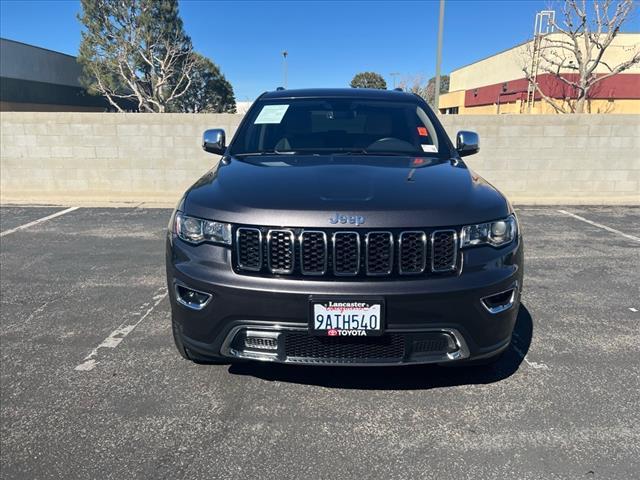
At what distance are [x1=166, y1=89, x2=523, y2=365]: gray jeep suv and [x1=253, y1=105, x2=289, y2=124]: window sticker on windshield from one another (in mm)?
1334

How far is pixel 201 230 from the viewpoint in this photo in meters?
2.44

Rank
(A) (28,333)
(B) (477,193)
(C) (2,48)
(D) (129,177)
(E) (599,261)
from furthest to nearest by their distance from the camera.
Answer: (C) (2,48) < (D) (129,177) < (E) (599,261) < (A) (28,333) < (B) (477,193)

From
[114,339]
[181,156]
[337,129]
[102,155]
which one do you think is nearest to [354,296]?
[337,129]

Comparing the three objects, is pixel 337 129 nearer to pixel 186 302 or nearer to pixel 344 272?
pixel 344 272

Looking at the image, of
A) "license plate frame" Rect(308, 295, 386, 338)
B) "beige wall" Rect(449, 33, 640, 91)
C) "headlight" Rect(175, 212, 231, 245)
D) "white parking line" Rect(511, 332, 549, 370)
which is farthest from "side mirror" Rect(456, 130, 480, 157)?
"beige wall" Rect(449, 33, 640, 91)

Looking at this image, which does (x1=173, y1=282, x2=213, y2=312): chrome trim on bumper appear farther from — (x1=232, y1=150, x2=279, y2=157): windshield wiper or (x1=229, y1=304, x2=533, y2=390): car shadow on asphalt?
(x1=232, y1=150, x2=279, y2=157): windshield wiper

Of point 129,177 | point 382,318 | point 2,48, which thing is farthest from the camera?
point 2,48

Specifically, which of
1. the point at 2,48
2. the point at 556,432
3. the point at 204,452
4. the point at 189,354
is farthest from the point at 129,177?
the point at 2,48

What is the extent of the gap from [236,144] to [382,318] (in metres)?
1.99

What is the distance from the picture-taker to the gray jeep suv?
2.23 meters

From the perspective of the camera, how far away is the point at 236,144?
361cm

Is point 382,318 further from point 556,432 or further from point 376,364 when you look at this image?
point 556,432

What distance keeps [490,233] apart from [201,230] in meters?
1.47

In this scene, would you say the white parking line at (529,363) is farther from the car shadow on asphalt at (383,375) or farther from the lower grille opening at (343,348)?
the lower grille opening at (343,348)
